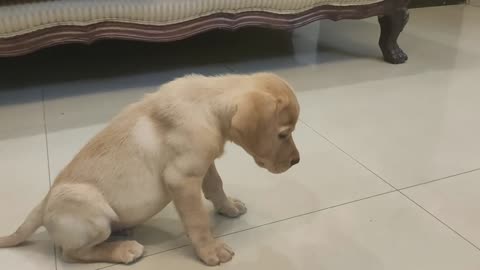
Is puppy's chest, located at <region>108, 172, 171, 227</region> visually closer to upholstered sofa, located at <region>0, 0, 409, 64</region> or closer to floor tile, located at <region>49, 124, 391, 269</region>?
floor tile, located at <region>49, 124, 391, 269</region>

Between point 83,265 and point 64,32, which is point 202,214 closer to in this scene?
point 83,265

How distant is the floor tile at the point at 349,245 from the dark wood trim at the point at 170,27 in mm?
1080

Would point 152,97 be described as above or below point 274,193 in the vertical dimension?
above

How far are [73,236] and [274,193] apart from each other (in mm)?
576

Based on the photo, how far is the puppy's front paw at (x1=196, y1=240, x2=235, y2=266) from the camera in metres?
1.08

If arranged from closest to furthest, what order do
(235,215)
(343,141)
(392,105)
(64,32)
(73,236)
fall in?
(73,236)
(235,215)
(343,141)
(64,32)
(392,105)

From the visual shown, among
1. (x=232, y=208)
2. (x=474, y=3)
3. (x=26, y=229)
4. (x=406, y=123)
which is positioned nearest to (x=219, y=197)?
(x=232, y=208)

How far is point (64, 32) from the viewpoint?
185 centimetres

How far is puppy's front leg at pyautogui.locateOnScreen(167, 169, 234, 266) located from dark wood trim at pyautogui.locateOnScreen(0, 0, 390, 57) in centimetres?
109

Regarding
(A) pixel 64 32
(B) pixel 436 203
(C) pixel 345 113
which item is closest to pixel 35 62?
(A) pixel 64 32

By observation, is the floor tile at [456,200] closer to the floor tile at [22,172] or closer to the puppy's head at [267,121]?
the puppy's head at [267,121]

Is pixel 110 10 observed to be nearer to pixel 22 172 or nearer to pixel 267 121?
pixel 22 172

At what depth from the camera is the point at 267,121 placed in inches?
38.3

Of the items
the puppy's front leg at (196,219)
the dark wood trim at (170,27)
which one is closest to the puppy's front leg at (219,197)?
the puppy's front leg at (196,219)
